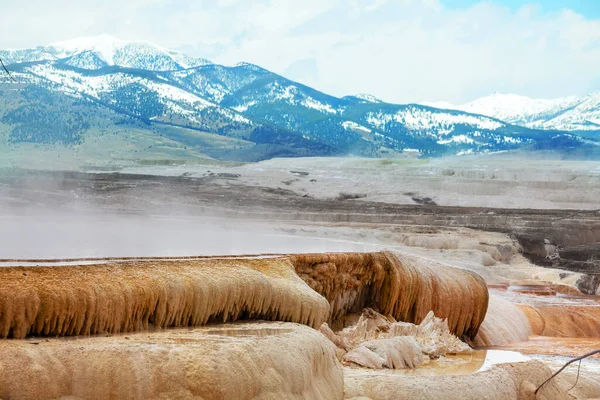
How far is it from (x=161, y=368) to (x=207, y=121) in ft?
410

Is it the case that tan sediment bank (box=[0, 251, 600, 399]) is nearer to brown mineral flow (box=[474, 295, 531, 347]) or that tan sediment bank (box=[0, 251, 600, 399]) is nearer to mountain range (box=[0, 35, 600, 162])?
brown mineral flow (box=[474, 295, 531, 347])

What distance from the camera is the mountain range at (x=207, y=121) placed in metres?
74.0

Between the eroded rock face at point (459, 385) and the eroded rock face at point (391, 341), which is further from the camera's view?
the eroded rock face at point (391, 341)

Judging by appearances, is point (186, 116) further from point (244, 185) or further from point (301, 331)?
point (301, 331)

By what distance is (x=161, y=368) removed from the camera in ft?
21.1

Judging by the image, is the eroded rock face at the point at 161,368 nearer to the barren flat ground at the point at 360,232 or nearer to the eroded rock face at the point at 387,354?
the barren flat ground at the point at 360,232

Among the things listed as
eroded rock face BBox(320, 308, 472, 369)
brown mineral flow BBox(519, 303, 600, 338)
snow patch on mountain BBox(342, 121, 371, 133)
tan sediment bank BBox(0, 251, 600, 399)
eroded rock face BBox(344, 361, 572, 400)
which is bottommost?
brown mineral flow BBox(519, 303, 600, 338)

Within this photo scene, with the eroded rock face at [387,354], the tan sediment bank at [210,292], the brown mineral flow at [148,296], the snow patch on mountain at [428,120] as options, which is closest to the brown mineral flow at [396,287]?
the tan sediment bank at [210,292]

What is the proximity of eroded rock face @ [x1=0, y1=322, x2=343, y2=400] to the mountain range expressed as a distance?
4883cm

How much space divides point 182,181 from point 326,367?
5790 centimetres

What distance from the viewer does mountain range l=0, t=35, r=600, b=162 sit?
74000 millimetres

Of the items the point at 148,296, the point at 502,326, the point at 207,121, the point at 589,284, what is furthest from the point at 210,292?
the point at 207,121

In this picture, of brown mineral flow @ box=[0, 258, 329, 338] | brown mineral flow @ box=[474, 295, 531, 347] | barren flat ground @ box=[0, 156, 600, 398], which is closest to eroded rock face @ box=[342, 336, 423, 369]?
barren flat ground @ box=[0, 156, 600, 398]

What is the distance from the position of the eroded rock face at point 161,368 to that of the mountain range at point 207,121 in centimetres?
4883
